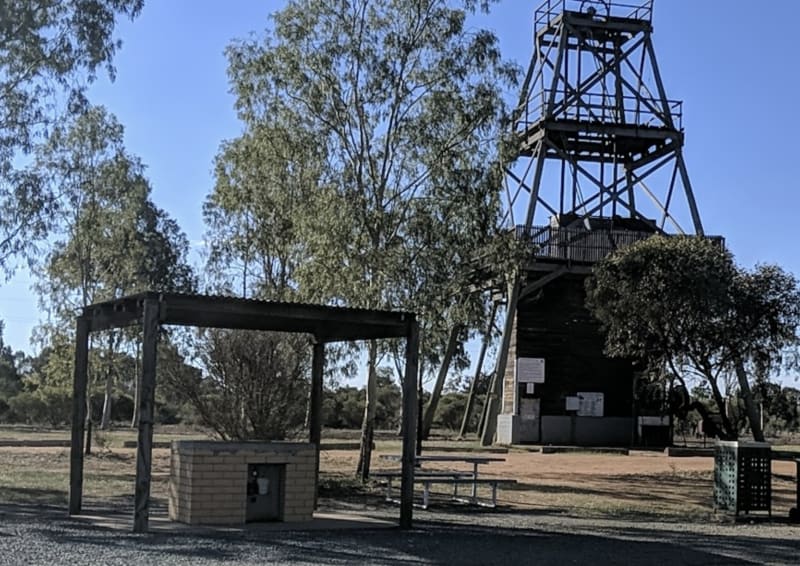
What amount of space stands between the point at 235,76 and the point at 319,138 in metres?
3.21

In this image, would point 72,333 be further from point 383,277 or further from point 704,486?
point 704,486

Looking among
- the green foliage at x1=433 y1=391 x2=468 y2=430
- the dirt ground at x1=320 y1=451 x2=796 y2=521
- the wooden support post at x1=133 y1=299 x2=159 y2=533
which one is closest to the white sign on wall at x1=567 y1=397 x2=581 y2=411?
the dirt ground at x1=320 y1=451 x2=796 y2=521

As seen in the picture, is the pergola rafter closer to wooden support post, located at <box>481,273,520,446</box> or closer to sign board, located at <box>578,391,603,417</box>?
wooden support post, located at <box>481,273,520,446</box>

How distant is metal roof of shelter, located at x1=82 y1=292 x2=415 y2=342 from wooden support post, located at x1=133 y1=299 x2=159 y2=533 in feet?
0.79

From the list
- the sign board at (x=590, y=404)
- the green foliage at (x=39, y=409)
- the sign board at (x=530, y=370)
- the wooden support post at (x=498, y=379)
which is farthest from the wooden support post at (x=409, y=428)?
the green foliage at (x=39, y=409)

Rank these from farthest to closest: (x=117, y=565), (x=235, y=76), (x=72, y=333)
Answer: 1. (x=72, y=333)
2. (x=235, y=76)
3. (x=117, y=565)

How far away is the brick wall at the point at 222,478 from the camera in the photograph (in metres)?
13.5

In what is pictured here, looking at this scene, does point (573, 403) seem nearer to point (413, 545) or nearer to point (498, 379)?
point (498, 379)

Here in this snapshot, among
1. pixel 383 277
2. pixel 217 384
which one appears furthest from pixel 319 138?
pixel 217 384

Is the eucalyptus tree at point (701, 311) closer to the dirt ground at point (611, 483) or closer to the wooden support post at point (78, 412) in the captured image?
the dirt ground at point (611, 483)

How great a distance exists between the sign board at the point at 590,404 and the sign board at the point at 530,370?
1790mm

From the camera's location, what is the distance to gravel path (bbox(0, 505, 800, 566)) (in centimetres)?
1091

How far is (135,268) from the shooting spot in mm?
33781

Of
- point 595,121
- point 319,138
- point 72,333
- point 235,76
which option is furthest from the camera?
point 595,121
